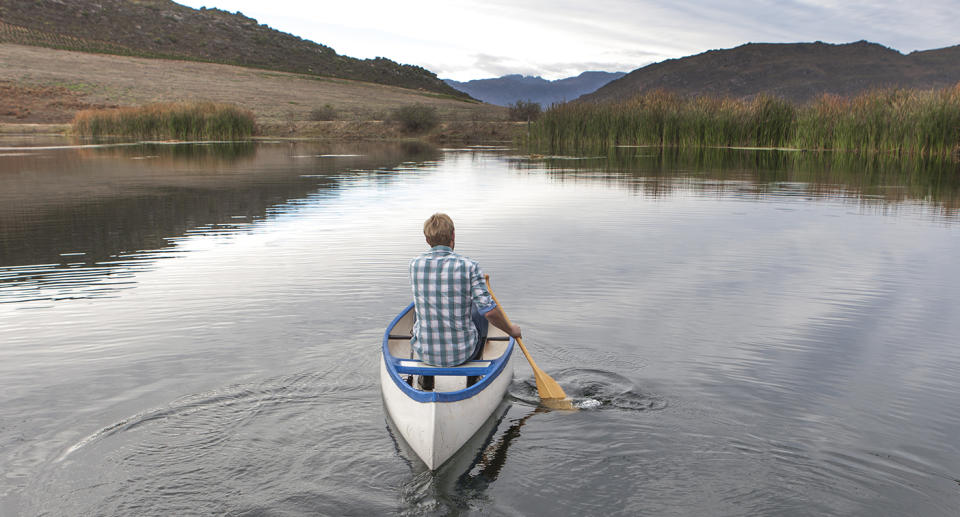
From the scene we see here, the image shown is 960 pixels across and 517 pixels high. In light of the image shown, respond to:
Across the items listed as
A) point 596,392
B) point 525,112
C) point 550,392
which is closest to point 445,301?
point 550,392

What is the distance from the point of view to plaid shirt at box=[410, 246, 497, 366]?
15.9ft

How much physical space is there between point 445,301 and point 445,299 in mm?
17

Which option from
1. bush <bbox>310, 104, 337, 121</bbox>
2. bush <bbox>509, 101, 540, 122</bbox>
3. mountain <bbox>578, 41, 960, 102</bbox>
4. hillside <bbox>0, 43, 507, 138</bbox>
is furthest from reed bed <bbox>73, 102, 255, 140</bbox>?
mountain <bbox>578, 41, 960, 102</bbox>

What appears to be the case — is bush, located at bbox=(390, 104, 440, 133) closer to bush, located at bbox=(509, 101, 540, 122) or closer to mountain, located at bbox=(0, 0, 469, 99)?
bush, located at bbox=(509, 101, 540, 122)

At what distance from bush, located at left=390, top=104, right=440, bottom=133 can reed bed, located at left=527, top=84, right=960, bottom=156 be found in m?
12.2

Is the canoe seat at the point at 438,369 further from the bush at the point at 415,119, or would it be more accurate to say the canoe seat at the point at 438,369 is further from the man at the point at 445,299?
the bush at the point at 415,119

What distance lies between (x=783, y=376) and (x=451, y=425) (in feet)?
10.3

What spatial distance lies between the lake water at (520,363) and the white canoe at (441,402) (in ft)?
0.52

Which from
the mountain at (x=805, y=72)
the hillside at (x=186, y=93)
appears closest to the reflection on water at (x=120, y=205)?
the hillside at (x=186, y=93)

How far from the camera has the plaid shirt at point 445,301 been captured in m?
4.84

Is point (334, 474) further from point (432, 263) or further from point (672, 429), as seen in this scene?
point (672, 429)

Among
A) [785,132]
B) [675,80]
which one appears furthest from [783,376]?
[675,80]

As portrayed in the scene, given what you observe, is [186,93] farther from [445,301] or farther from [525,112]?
[445,301]

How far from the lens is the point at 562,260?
1027cm
